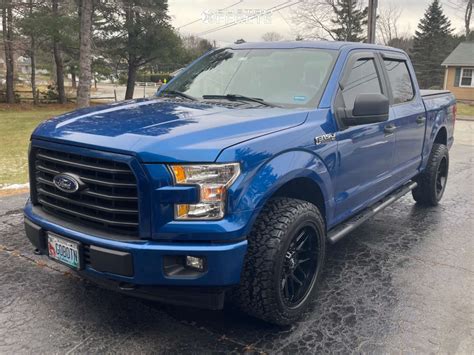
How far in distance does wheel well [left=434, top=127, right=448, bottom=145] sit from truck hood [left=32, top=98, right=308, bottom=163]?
3642 millimetres

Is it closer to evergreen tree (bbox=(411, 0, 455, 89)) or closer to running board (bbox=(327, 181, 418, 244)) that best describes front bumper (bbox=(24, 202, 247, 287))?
running board (bbox=(327, 181, 418, 244))

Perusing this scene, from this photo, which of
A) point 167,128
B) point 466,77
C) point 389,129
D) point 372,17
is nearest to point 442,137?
point 389,129

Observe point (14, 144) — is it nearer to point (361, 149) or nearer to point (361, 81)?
point (361, 81)

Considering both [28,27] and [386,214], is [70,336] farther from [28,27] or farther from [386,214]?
[28,27]

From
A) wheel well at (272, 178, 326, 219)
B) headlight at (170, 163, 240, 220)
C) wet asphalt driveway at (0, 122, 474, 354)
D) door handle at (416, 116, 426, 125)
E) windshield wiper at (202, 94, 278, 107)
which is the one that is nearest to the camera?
headlight at (170, 163, 240, 220)

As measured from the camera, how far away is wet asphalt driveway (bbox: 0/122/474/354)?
2.85 meters

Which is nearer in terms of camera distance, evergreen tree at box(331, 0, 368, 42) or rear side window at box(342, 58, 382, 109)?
rear side window at box(342, 58, 382, 109)

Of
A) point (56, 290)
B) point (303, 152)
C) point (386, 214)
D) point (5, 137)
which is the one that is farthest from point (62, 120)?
point (5, 137)

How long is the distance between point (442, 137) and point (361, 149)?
10.0 ft

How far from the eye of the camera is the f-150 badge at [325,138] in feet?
10.6

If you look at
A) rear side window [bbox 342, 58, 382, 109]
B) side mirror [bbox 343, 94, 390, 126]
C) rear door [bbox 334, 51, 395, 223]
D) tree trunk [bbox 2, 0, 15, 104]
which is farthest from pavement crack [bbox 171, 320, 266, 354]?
tree trunk [bbox 2, 0, 15, 104]

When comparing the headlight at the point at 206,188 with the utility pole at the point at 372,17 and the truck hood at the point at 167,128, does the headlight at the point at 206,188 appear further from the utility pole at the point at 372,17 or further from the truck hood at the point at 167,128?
the utility pole at the point at 372,17

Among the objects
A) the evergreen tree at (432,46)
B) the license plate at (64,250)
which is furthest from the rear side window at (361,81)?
the evergreen tree at (432,46)

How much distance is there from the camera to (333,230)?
3.78m
